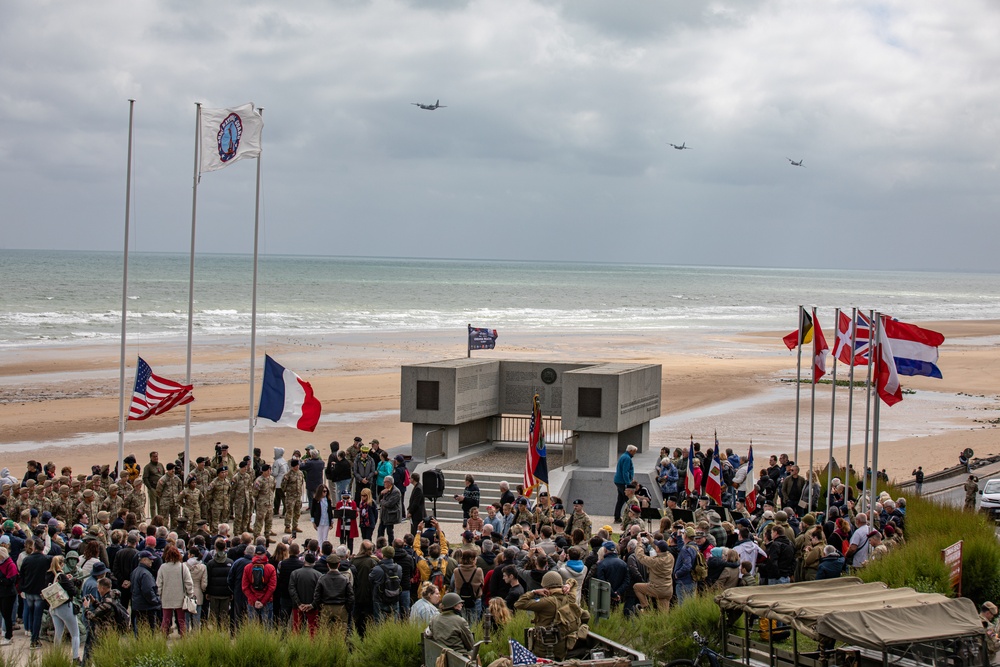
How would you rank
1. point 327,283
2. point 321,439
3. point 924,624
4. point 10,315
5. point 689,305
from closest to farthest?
point 924,624
point 321,439
point 10,315
point 689,305
point 327,283

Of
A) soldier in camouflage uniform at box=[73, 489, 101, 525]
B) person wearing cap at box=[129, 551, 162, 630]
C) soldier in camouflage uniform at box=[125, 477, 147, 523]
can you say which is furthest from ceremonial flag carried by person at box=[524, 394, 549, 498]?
person wearing cap at box=[129, 551, 162, 630]

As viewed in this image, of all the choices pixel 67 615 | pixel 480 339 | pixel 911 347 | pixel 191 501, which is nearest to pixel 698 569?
pixel 911 347

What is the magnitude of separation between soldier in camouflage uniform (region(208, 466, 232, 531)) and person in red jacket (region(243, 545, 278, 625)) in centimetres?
576

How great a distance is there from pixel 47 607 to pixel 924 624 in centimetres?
954

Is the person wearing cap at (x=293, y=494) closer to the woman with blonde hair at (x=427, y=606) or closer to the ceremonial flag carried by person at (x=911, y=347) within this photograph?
the woman with blonde hair at (x=427, y=606)

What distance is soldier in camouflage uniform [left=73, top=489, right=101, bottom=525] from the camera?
15913 mm

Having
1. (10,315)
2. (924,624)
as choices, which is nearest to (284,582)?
(924,624)

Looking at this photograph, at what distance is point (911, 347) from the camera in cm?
1669

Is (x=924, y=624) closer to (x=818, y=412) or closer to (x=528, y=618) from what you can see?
(x=528, y=618)

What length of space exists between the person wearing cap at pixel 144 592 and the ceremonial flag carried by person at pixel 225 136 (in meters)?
10.3

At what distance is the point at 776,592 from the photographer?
418 inches

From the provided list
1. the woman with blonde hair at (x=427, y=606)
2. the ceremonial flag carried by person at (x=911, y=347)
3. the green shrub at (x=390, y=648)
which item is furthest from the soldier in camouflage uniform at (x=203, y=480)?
the ceremonial flag carried by person at (x=911, y=347)

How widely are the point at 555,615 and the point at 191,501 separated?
29.2 ft

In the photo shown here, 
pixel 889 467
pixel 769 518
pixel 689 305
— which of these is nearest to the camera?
pixel 769 518
